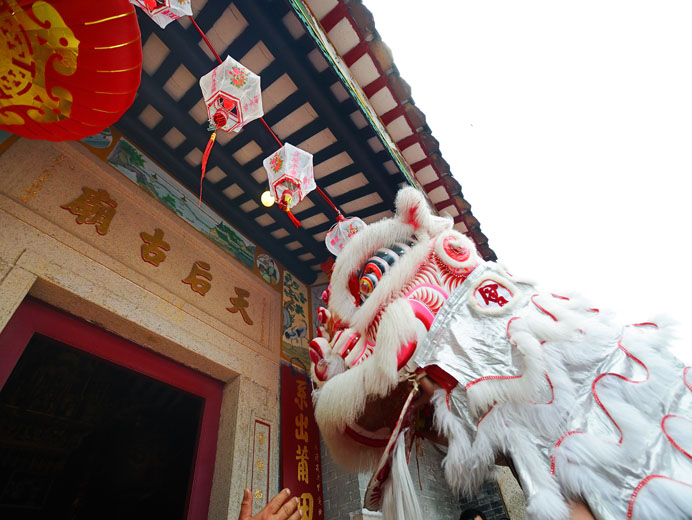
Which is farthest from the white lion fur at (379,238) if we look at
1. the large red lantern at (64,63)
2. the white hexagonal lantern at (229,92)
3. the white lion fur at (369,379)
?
the large red lantern at (64,63)

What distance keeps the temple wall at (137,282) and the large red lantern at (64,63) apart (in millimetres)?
835

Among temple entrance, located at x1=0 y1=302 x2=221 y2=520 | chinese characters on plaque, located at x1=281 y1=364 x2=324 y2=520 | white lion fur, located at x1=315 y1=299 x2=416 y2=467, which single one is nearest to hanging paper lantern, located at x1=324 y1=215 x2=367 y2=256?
chinese characters on plaque, located at x1=281 y1=364 x2=324 y2=520

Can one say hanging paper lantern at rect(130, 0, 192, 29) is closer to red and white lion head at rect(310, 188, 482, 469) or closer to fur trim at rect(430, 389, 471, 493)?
red and white lion head at rect(310, 188, 482, 469)

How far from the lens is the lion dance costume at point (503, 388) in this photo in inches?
38.4

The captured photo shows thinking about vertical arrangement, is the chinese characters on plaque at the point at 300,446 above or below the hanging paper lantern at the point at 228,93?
below

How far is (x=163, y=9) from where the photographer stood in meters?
1.96

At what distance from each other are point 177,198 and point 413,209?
9.55ft

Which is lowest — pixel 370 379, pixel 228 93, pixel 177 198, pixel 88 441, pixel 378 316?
pixel 370 379

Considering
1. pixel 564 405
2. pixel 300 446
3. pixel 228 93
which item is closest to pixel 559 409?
pixel 564 405

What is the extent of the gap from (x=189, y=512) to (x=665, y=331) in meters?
3.23

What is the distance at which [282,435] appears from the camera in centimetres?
336

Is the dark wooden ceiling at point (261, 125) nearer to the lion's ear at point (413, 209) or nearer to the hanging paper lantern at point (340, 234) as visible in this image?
the hanging paper lantern at point (340, 234)

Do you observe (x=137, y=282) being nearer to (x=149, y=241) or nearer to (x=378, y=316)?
(x=149, y=241)

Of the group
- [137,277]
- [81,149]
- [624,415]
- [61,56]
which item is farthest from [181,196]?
[624,415]
